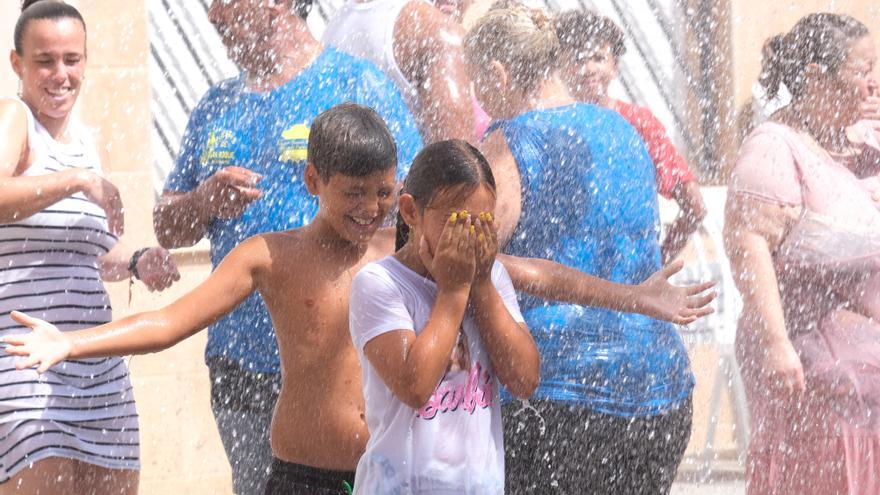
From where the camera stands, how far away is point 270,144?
13.5 ft

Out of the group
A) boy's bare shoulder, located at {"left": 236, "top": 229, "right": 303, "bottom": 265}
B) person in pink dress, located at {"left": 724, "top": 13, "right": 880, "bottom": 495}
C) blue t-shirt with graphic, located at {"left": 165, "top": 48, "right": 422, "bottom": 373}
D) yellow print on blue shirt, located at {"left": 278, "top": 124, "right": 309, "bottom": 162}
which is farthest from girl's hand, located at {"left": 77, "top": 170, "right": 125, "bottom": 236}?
person in pink dress, located at {"left": 724, "top": 13, "right": 880, "bottom": 495}

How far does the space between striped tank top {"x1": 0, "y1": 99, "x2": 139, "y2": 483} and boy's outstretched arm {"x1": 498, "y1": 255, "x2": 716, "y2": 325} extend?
138cm

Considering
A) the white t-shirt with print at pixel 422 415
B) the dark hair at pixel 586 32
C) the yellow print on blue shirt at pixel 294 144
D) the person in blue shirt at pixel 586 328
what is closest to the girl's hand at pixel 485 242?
the white t-shirt with print at pixel 422 415

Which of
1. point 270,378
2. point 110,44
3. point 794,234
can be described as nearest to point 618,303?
point 270,378

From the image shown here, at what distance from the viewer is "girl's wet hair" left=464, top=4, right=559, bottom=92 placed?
3.99 m

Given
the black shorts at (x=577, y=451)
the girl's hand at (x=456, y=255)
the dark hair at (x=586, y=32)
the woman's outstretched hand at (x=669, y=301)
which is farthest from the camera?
the dark hair at (x=586, y=32)

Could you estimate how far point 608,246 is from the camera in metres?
3.89

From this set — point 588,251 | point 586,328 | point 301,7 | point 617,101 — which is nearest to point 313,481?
point 586,328

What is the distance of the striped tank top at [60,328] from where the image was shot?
4.09 metres

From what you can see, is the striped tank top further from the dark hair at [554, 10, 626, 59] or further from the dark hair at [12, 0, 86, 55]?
the dark hair at [554, 10, 626, 59]

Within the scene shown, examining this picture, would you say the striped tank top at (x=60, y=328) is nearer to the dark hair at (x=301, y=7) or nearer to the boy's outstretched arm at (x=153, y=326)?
the dark hair at (x=301, y=7)

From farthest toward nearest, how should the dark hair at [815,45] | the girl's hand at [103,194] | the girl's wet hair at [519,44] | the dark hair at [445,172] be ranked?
the dark hair at [815,45] → the girl's hand at [103,194] → the girl's wet hair at [519,44] → the dark hair at [445,172]

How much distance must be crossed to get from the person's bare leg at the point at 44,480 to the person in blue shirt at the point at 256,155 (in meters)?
0.43

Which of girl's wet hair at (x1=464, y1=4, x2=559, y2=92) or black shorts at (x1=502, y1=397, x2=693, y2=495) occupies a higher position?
girl's wet hair at (x1=464, y1=4, x2=559, y2=92)
